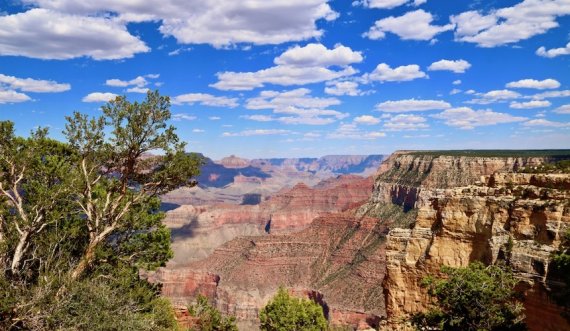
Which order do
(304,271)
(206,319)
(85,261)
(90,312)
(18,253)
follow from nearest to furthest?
(90,312), (18,253), (85,261), (206,319), (304,271)

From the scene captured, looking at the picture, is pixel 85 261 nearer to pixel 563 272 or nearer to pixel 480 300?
pixel 480 300

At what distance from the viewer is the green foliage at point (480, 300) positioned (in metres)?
23.5

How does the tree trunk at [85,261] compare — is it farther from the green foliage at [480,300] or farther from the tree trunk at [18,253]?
the green foliage at [480,300]

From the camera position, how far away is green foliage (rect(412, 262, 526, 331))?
2345cm

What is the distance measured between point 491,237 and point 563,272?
6.26 meters

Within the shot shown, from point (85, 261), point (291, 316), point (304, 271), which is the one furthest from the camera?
point (304, 271)

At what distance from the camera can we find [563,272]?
72.1 feet

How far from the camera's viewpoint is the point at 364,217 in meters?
131

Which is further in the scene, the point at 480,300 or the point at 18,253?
the point at 480,300

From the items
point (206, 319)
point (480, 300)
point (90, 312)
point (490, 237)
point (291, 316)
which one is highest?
point (490, 237)

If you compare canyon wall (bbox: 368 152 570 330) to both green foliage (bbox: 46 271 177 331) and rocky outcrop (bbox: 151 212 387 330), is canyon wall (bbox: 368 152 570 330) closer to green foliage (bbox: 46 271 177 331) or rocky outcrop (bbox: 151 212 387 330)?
green foliage (bbox: 46 271 177 331)

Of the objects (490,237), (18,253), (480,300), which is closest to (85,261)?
(18,253)

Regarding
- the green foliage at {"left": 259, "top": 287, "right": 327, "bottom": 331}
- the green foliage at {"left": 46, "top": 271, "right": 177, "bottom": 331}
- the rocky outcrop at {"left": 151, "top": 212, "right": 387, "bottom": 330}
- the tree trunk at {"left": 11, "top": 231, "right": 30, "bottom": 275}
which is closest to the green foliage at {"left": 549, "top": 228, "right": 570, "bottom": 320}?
the green foliage at {"left": 46, "top": 271, "right": 177, "bottom": 331}

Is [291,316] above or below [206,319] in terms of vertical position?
above
